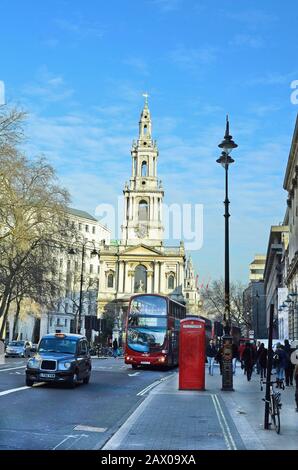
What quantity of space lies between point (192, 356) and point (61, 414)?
8907 millimetres

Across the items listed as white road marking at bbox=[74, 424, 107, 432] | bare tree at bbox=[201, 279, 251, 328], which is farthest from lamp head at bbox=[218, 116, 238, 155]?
bare tree at bbox=[201, 279, 251, 328]

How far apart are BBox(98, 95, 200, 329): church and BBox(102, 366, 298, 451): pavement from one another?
98666 mm

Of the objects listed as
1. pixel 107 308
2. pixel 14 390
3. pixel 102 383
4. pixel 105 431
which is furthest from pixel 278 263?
pixel 105 431

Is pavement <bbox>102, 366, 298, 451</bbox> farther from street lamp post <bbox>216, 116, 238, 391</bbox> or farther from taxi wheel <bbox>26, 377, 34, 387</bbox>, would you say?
taxi wheel <bbox>26, 377, 34, 387</bbox>

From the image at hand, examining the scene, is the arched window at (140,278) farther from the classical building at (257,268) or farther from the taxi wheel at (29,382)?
the taxi wheel at (29,382)

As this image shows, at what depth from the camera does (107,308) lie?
114 m

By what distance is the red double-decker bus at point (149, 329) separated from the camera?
35.6 metres

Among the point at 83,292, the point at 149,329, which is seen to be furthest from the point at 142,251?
the point at 149,329

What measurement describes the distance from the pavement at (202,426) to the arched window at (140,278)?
100680 millimetres

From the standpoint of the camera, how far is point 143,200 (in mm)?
122062

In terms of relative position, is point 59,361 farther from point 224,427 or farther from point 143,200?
point 143,200

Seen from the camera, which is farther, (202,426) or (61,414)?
(61,414)

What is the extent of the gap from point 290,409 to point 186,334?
687 centimetres
